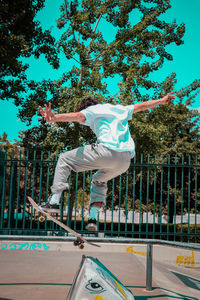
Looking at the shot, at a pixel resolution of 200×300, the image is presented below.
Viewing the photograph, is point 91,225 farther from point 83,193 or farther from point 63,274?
point 83,193

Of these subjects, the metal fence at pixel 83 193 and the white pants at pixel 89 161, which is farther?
the metal fence at pixel 83 193

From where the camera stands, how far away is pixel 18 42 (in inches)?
450

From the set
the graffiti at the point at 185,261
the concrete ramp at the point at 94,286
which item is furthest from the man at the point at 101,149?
the graffiti at the point at 185,261

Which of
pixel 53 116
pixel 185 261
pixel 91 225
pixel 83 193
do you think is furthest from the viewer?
pixel 83 193

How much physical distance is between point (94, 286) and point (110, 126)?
1511 mm

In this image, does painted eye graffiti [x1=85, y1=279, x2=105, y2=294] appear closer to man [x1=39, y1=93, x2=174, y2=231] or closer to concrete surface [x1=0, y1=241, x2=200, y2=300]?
man [x1=39, y1=93, x2=174, y2=231]

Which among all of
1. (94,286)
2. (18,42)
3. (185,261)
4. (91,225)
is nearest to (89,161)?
(91,225)

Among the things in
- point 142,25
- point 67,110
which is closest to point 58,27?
point 142,25

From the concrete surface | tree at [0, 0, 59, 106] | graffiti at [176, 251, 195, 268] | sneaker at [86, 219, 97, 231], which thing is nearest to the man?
sneaker at [86, 219, 97, 231]

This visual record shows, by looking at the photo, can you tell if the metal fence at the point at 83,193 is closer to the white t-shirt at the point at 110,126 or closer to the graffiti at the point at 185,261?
the graffiti at the point at 185,261

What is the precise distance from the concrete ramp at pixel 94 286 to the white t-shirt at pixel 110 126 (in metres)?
1.16

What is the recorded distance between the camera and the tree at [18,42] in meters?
11.2

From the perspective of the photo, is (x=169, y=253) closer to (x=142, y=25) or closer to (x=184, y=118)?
(x=142, y=25)

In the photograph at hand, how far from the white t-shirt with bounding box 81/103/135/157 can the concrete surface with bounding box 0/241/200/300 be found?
1.91 metres
